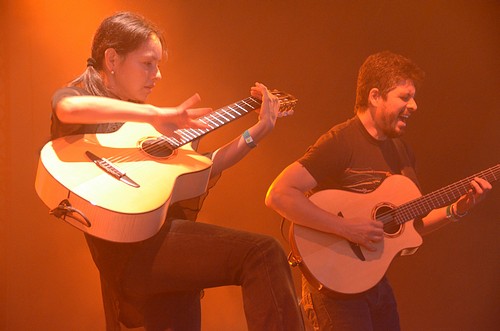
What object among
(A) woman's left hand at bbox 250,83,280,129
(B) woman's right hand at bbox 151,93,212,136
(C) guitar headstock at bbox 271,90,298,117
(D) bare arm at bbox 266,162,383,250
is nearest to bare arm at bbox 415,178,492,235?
(D) bare arm at bbox 266,162,383,250

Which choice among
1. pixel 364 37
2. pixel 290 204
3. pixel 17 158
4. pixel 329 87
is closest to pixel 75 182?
pixel 290 204

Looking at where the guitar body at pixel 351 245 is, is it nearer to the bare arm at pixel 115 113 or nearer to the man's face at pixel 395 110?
the man's face at pixel 395 110

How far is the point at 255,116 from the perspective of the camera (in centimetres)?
363

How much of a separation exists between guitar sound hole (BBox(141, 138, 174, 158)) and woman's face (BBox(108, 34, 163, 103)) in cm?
22

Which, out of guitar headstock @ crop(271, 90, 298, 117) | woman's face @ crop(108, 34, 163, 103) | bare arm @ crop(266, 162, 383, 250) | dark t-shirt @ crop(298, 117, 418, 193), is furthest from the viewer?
dark t-shirt @ crop(298, 117, 418, 193)

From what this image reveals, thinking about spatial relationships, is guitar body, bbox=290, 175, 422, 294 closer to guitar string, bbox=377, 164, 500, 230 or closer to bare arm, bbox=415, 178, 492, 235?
guitar string, bbox=377, 164, 500, 230

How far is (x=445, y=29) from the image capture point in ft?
12.8

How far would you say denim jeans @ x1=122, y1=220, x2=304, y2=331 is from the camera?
1.55m

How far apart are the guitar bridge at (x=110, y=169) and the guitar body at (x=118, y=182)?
0.01 meters

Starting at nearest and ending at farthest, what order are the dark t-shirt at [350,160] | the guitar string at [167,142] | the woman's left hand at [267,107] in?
the guitar string at [167,142], the woman's left hand at [267,107], the dark t-shirt at [350,160]

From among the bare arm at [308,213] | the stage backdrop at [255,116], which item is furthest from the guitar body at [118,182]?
the stage backdrop at [255,116]

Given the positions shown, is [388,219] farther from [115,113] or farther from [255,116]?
[115,113]

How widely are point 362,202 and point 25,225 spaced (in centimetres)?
191

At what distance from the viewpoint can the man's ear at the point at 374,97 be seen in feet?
9.86
